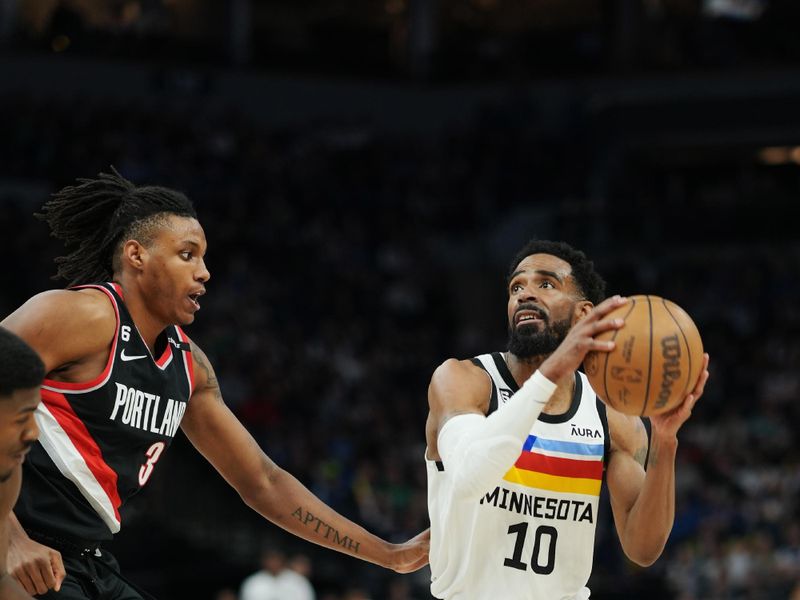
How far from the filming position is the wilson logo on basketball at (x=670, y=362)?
14.5ft

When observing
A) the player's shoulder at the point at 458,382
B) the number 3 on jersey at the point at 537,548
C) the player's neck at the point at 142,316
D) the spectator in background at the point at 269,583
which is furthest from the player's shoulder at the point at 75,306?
the spectator in background at the point at 269,583

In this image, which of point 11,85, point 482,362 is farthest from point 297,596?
point 11,85

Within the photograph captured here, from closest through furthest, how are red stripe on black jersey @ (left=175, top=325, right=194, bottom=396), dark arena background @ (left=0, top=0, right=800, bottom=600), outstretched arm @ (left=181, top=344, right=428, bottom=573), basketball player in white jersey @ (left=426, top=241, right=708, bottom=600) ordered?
basketball player in white jersey @ (left=426, top=241, right=708, bottom=600) < red stripe on black jersey @ (left=175, top=325, right=194, bottom=396) < outstretched arm @ (left=181, top=344, right=428, bottom=573) < dark arena background @ (left=0, top=0, right=800, bottom=600)

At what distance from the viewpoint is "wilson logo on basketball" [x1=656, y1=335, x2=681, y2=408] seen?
4434mm

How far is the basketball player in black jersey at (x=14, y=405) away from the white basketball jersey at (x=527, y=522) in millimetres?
1752

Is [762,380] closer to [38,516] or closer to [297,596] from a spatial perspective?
[297,596]

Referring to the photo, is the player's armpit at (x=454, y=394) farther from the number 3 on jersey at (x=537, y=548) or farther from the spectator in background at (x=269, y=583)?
the spectator in background at (x=269, y=583)

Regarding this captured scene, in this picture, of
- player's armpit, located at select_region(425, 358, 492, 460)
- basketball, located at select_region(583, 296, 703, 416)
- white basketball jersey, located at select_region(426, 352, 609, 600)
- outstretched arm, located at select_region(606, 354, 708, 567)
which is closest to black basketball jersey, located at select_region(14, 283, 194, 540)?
player's armpit, located at select_region(425, 358, 492, 460)

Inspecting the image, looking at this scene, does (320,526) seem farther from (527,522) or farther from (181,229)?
(181,229)

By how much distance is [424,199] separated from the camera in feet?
71.8

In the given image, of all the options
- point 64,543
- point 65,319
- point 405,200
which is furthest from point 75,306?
point 405,200

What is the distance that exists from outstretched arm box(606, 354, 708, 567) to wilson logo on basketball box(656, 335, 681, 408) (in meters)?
0.17

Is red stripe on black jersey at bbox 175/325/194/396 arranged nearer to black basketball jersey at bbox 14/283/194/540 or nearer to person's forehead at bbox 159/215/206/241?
black basketball jersey at bbox 14/283/194/540

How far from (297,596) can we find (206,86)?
1173 cm
